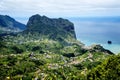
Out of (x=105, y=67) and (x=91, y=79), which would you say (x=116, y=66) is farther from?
(x=91, y=79)

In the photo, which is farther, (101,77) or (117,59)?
(117,59)

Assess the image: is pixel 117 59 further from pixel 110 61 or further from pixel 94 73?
pixel 94 73

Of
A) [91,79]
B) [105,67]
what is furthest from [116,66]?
[91,79]

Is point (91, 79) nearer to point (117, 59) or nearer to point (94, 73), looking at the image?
point (94, 73)

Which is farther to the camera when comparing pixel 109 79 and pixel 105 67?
pixel 105 67

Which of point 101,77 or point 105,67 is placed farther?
point 105,67

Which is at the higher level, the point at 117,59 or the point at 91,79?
the point at 117,59

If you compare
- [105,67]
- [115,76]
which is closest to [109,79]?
[115,76]
